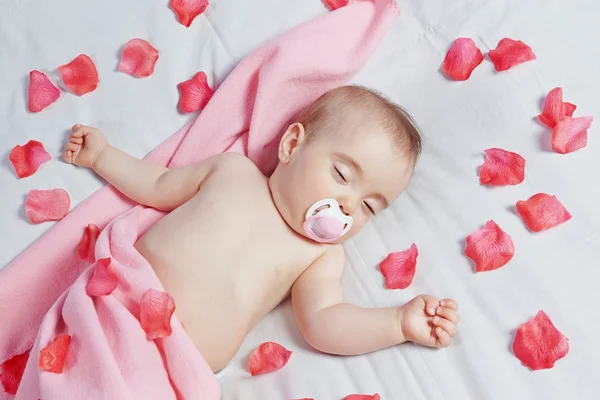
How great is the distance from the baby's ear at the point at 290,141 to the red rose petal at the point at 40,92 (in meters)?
0.50

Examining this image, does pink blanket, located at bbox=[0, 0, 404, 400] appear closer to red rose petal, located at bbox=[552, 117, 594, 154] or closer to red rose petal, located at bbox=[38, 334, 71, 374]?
red rose petal, located at bbox=[38, 334, 71, 374]

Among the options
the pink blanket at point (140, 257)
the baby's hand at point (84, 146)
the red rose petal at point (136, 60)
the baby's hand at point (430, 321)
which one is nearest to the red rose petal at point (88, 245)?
the pink blanket at point (140, 257)

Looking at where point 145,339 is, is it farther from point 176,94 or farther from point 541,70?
point 541,70

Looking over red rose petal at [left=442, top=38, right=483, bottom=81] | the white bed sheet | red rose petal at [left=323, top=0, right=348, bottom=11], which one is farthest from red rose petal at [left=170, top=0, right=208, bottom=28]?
red rose petal at [left=442, top=38, right=483, bottom=81]

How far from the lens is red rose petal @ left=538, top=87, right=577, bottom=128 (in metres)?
1.62

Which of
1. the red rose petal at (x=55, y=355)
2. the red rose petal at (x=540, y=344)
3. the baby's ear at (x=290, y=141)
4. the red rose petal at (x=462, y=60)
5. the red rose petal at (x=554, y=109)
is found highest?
the red rose petal at (x=55, y=355)

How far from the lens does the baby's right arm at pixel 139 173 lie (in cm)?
160

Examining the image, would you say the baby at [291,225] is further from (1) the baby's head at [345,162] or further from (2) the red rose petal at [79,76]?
(2) the red rose petal at [79,76]

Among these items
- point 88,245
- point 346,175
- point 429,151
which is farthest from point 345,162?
point 88,245

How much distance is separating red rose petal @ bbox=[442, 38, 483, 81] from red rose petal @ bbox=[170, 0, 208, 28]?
547 mm

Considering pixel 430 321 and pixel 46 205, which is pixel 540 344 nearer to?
pixel 430 321

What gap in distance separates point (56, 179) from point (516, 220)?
905 mm

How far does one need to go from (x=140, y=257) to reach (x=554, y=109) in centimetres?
86

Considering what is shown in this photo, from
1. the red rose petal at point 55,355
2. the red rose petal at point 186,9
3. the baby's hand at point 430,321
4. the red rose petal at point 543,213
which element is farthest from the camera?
the red rose petal at point 186,9
